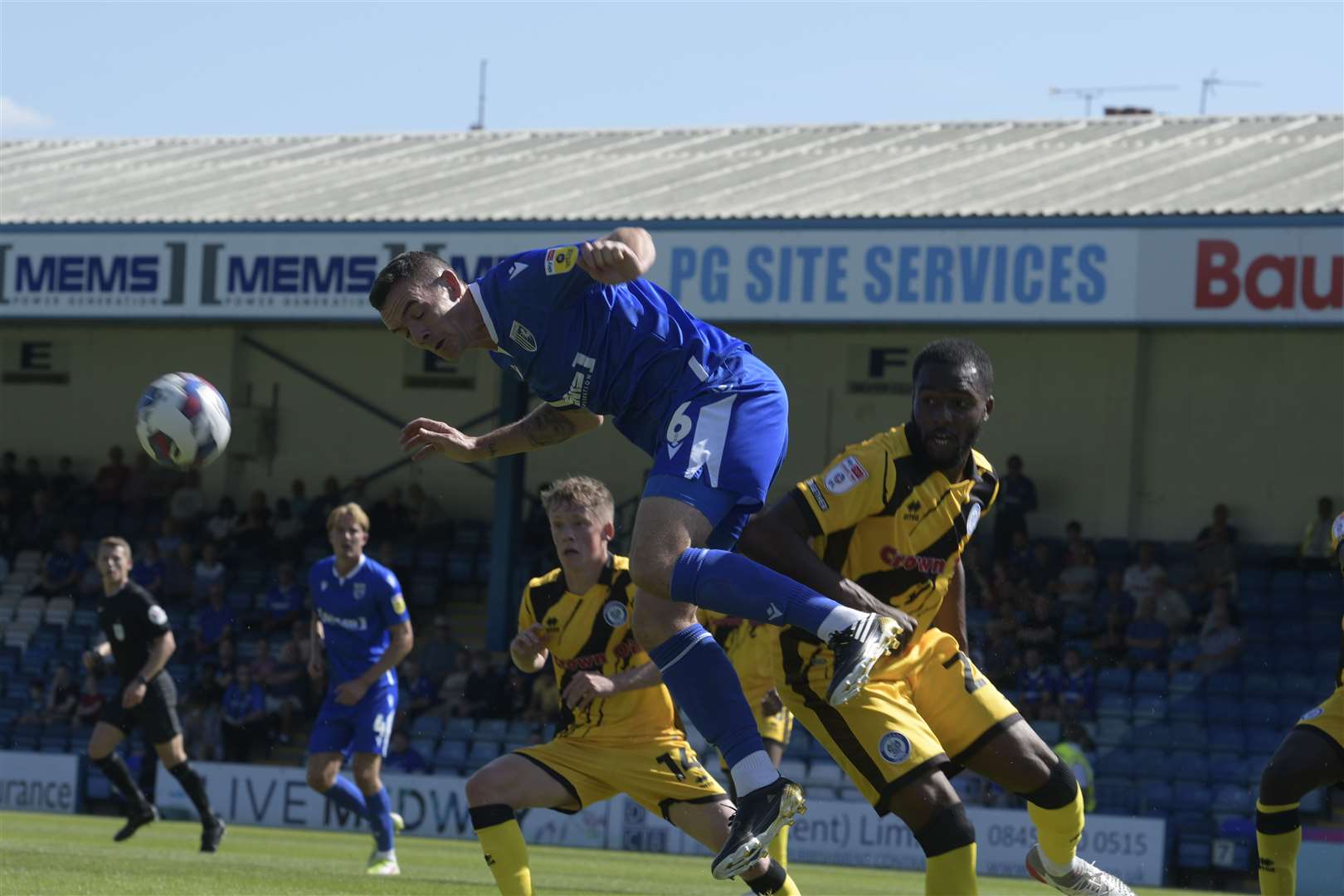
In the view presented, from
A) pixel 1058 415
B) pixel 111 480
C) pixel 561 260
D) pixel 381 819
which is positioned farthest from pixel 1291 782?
pixel 111 480

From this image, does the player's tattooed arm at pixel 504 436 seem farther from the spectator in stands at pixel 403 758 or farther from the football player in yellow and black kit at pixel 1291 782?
the spectator in stands at pixel 403 758

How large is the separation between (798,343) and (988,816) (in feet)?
29.6

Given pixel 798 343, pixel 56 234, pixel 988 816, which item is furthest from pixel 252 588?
pixel 988 816

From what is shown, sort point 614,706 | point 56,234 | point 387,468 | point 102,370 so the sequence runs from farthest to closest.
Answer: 1. point 102,370
2. point 387,468
3. point 56,234
4. point 614,706

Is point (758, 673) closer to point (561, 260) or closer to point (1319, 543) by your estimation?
point (561, 260)

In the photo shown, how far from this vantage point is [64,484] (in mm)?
27125

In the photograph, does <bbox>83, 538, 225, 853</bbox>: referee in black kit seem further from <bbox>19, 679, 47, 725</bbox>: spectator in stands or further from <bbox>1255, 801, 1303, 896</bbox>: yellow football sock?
<bbox>19, 679, 47, 725</bbox>: spectator in stands

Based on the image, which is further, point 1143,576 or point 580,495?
point 1143,576

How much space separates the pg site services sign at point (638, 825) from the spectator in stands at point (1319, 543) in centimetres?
498

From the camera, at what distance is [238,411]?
88.5 ft

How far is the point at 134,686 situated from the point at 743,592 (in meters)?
9.55

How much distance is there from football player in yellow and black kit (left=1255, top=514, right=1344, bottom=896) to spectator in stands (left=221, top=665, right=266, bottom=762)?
49.0ft

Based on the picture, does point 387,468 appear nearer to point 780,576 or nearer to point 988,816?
point 988,816

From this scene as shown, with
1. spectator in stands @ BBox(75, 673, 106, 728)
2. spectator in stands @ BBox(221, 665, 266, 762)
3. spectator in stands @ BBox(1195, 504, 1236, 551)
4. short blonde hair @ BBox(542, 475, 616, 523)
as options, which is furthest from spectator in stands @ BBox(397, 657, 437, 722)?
short blonde hair @ BBox(542, 475, 616, 523)
